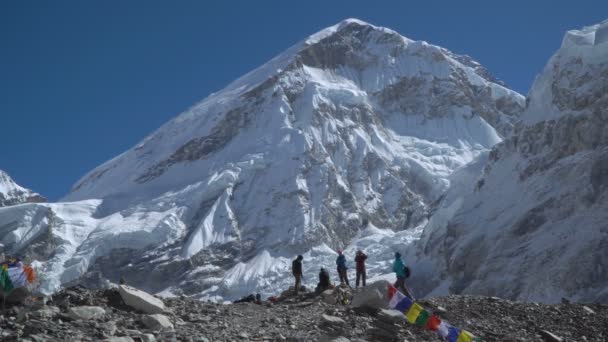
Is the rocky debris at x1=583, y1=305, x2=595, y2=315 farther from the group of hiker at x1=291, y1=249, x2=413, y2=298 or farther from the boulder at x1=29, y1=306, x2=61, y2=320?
the boulder at x1=29, y1=306, x2=61, y2=320

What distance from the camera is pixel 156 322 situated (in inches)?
773

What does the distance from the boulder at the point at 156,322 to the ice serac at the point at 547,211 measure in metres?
93.1

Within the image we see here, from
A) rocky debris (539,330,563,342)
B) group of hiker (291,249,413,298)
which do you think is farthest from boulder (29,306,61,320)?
rocky debris (539,330,563,342)

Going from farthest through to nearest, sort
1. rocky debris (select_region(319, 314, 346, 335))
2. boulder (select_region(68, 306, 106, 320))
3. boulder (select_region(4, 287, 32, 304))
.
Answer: rocky debris (select_region(319, 314, 346, 335))
boulder (select_region(4, 287, 32, 304))
boulder (select_region(68, 306, 106, 320))

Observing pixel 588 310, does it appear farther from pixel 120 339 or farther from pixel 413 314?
pixel 120 339

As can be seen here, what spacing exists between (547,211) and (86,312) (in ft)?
460

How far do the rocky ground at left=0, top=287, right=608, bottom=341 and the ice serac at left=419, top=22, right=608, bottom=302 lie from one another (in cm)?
7952

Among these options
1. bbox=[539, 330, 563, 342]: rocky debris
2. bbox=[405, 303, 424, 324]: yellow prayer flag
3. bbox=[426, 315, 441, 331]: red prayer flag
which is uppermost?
bbox=[405, 303, 424, 324]: yellow prayer flag

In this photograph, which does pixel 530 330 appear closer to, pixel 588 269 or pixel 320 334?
pixel 320 334

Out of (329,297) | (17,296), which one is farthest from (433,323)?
(17,296)

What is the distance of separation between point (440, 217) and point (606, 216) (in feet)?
232

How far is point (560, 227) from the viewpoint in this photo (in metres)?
139

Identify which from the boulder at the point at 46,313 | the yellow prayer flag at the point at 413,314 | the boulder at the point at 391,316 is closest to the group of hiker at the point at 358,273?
the boulder at the point at 391,316

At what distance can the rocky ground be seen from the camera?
58.4 ft
